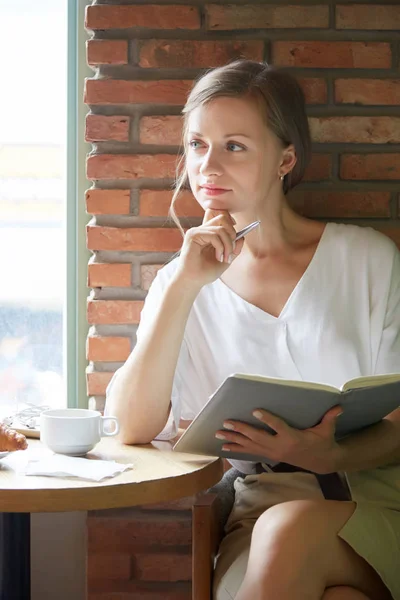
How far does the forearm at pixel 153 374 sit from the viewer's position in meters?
1.55

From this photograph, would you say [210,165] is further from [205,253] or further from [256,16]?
[256,16]

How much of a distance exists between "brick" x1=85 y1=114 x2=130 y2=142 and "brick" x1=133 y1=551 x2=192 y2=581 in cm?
104

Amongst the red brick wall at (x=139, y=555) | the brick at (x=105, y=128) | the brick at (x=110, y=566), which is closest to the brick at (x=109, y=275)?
the brick at (x=105, y=128)

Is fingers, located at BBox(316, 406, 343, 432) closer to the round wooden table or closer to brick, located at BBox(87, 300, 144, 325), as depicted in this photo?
the round wooden table

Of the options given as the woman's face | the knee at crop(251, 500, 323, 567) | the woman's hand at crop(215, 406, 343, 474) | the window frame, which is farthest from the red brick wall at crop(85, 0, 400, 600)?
the knee at crop(251, 500, 323, 567)

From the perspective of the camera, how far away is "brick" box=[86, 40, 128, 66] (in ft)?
6.29

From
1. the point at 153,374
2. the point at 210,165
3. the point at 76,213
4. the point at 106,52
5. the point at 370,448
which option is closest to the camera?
the point at 370,448

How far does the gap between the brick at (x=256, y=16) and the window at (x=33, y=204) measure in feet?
1.46

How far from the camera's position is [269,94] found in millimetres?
1710

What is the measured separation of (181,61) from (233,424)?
100 cm

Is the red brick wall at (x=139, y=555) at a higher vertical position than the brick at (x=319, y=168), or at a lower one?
lower

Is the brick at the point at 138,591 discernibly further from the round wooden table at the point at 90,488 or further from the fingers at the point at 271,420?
the fingers at the point at 271,420

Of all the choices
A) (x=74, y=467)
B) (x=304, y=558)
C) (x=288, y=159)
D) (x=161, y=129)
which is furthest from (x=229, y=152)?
(x=304, y=558)

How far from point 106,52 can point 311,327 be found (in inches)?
33.6
